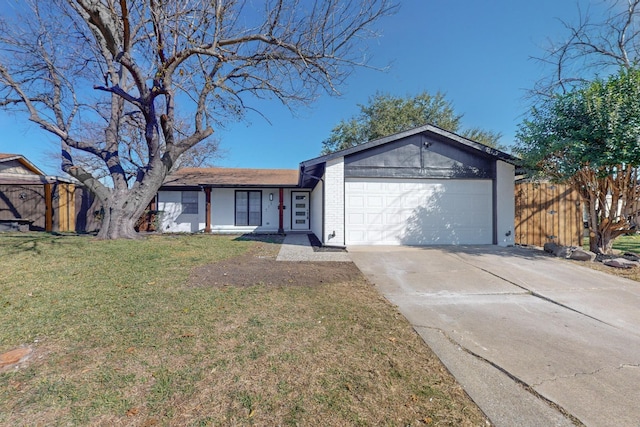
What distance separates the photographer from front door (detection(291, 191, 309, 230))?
14.0m

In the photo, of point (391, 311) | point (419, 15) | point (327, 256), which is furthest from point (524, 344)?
point (419, 15)

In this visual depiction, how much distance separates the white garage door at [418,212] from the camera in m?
8.70

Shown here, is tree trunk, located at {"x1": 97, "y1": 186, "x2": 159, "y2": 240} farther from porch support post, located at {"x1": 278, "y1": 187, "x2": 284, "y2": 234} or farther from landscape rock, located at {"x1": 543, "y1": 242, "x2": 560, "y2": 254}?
landscape rock, located at {"x1": 543, "y1": 242, "x2": 560, "y2": 254}

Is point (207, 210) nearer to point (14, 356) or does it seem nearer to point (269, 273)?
point (269, 273)

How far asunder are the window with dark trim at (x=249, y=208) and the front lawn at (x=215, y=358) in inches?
365

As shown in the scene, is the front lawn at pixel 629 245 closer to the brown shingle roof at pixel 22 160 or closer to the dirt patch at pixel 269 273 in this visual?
the dirt patch at pixel 269 273

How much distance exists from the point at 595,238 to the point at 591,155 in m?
2.63

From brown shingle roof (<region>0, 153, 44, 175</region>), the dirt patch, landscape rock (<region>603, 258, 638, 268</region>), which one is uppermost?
brown shingle roof (<region>0, 153, 44, 175</region>)

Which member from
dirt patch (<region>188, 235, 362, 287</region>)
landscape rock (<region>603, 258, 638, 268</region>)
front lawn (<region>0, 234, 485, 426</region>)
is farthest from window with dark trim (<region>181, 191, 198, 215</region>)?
landscape rock (<region>603, 258, 638, 268</region>)

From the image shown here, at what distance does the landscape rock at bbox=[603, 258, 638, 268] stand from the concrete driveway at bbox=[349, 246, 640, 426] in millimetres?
719

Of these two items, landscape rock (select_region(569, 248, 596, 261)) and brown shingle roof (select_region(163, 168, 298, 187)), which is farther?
brown shingle roof (select_region(163, 168, 298, 187))

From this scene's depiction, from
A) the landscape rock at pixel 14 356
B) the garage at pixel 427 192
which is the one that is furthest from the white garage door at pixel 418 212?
the landscape rock at pixel 14 356

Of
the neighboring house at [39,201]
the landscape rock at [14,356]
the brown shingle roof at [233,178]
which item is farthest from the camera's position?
the brown shingle roof at [233,178]

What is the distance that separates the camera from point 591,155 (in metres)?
6.09
